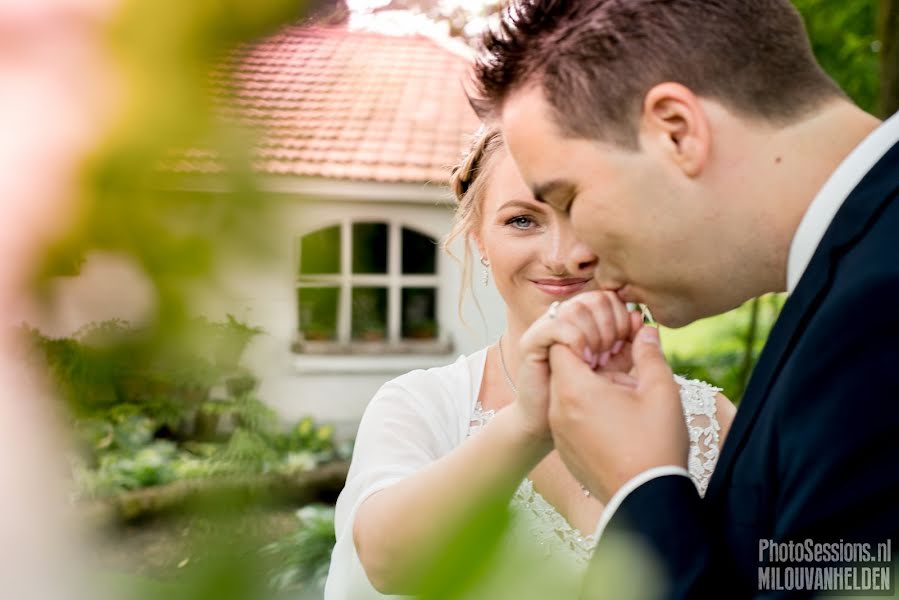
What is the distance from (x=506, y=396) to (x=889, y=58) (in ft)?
15.7

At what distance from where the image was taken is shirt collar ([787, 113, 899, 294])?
4.05ft

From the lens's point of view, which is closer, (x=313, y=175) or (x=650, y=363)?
(x=313, y=175)

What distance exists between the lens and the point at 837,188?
1272mm

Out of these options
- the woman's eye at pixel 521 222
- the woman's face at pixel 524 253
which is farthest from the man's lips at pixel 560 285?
the woman's eye at pixel 521 222

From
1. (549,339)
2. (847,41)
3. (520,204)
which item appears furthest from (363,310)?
(847,41)

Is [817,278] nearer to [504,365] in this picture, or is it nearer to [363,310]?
[363,310]

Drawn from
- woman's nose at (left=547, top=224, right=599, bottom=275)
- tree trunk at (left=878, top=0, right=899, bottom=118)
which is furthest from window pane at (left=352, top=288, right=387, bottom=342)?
tree trunk at (left=878, top=0, right=899, bottom=118)

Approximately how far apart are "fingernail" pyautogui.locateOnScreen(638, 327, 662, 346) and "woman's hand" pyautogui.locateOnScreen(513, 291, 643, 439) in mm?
75

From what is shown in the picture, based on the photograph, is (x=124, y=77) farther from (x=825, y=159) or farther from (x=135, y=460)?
(x=825, y=159)

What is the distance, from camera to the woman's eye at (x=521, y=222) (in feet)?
8.06

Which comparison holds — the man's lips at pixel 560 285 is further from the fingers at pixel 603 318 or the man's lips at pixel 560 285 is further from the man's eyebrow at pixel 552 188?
Result: the man's eyebrow at pixel 552 188

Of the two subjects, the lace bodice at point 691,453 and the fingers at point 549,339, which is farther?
the lace bodice at point 691,453

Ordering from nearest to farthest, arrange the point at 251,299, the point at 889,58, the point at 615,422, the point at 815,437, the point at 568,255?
the point at 251,299
the point at 815,437
the point at 615,422
the point at 568,255
the point at 889,58

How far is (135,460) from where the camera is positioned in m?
0.72
